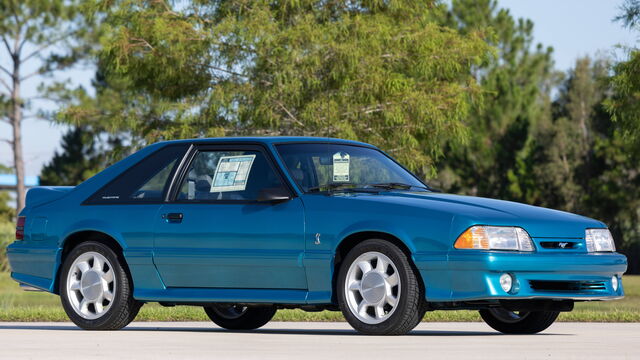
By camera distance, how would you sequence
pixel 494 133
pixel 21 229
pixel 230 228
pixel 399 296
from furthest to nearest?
pixel 494 133, pixel 21 229, pixel 230 228, pixel 399 296

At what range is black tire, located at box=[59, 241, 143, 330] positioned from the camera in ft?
34.1

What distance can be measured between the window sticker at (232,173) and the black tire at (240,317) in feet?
4.96

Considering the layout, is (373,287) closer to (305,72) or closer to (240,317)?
(240,317)

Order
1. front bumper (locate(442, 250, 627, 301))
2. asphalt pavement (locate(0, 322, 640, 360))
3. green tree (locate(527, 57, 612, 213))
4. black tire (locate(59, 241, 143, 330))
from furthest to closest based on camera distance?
green tree (locate(527, 57, 612, 213)) < black tire (locate(59, 241, 143, 330)) < front bumper (locate(442, 250, 627, 301)) < asphalt pavement (locate(0, 322, 640, 360))

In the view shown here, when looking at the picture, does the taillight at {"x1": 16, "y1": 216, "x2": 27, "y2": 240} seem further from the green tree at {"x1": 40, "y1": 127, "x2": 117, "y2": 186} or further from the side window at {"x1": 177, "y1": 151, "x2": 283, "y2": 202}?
the green tree at {"x1": 40, "y1": 127, "x2": 117, "y2": 186}

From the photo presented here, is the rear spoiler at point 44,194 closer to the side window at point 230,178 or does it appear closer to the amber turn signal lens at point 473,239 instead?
the side window at point 230,178

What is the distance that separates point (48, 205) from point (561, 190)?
35671mm

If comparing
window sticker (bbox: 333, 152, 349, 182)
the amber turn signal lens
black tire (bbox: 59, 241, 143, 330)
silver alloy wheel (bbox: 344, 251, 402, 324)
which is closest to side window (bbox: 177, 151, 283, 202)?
window sticker (bbox: 333, 152, 349, 182)

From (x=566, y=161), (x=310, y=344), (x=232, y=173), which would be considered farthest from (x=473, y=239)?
(x=566, y=161)

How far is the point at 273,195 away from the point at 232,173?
2.27ft

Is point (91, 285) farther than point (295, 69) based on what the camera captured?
No

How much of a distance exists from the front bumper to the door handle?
2.38m

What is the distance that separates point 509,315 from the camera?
10.6 metres

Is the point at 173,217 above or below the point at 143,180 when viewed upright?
below
